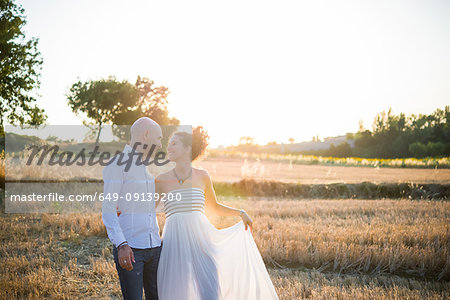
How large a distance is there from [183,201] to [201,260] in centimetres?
70

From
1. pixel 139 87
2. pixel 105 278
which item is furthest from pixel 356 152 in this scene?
pixel 105 278

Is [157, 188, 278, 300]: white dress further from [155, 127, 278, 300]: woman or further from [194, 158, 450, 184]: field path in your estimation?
Answer: [194, 158, 450, 184]: field path

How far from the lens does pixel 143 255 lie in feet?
9.71

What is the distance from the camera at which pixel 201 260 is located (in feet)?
11.7

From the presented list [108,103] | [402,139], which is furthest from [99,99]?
[402,139]

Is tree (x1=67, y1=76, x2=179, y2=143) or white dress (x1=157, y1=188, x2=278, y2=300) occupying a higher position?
tree (x1=67, y1=76, x2=179, y2=143)

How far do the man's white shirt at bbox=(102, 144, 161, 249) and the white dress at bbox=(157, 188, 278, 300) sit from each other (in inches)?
17.7

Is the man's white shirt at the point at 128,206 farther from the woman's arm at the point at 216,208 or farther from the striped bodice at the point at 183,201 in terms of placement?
the woman's arm at the point at 216,208

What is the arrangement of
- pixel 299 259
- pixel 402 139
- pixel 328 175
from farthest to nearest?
pixel 402 139 → pixel 328 175 → pixel 299 259

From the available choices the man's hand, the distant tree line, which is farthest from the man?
the distant tree line

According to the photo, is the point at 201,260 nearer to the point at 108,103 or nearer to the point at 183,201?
the point at 183,201

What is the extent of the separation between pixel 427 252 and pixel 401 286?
5.18 ft

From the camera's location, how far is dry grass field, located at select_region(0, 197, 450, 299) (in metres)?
4.67

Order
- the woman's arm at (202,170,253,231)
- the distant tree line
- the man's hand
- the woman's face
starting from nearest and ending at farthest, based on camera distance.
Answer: the man's hand
the woman's face
the woman's arm at (202,170,253,231)
the distant tree line
